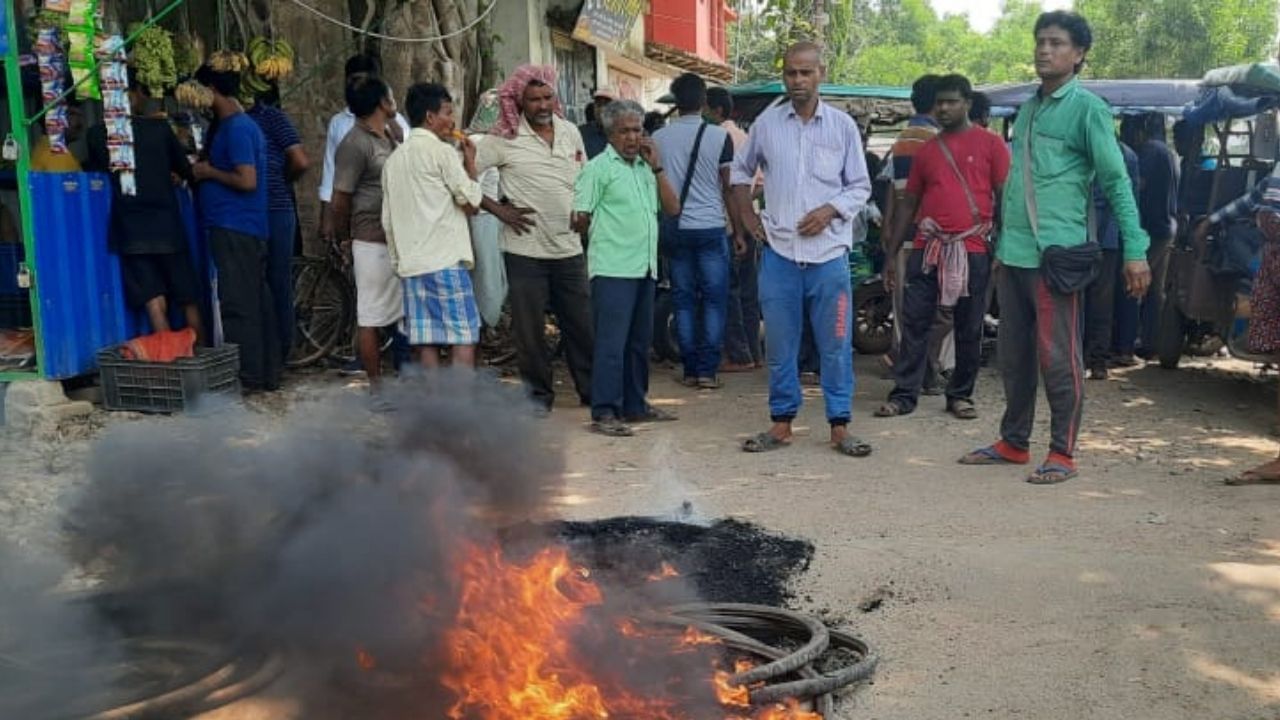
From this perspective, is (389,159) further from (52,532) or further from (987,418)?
(987,418)

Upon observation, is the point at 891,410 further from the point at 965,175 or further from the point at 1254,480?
the point at 1254,480

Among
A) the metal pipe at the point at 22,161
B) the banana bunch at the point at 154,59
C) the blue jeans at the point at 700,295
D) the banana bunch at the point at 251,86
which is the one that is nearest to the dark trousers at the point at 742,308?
the blue jeans at the point at 700,295

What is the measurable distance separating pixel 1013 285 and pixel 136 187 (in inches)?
207

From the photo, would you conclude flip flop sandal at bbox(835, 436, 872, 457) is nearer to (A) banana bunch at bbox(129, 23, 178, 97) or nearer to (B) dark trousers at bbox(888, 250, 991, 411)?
(B) dark trousers at bbox(888, 250, 991, 411)

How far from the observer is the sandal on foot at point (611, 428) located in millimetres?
6812

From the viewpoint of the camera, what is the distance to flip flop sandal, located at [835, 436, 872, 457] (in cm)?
624

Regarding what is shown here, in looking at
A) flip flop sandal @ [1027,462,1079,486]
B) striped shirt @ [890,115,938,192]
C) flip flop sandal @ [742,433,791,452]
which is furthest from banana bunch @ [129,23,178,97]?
flip flop sandal @ [1027,462,1079,486]

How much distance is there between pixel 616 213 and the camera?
6754mm

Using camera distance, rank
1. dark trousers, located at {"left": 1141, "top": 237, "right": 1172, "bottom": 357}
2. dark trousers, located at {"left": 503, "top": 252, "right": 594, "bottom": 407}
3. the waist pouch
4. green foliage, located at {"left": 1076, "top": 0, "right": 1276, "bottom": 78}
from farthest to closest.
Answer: green foliage, located at {"left": 1076, "top": 0, "right": 1276, "bottom": 78} → dark trousers, located at {"left": 1141, "top": 237, "right": 1172, "bottom": 357} → dark trousers, located at {"left": 503, "top": 252, "right": 594, "bottom": 407} → the waist pouch

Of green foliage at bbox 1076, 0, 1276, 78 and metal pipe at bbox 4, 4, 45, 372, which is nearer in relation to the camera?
metal pipe at bbox 4, 4, 45, 372

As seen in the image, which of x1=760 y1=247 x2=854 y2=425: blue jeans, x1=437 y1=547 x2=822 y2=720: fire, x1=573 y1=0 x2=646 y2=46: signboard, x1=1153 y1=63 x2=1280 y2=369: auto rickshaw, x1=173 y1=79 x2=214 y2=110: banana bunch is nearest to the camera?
x1=437 y1=547 x2=822 y2=720: fire

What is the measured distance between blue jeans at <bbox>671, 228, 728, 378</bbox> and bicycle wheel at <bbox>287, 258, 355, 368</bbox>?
8.54ft

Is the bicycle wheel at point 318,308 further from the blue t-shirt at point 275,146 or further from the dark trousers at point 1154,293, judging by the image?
the dark trousers at point 1154,293

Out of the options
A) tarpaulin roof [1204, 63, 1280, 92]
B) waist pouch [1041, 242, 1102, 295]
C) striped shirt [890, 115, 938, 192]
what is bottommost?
waist pouch [1041, 242, 1102, 295]
